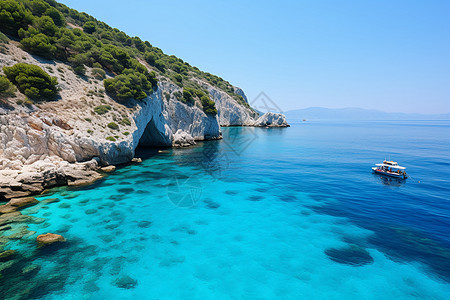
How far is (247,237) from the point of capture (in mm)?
16969

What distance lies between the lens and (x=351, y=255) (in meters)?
14.9

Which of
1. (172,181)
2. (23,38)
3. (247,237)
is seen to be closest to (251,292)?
(247,237)

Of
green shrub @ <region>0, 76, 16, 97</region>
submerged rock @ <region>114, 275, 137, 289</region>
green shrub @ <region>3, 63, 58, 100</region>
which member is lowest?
submerged rock @ <region>114, 275, 137, 289</region>

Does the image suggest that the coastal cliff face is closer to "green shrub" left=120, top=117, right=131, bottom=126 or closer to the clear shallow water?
"green shrub" left=120, top=117, right=131, bottom=126

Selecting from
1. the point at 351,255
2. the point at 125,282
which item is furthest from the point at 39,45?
the point at 351,255

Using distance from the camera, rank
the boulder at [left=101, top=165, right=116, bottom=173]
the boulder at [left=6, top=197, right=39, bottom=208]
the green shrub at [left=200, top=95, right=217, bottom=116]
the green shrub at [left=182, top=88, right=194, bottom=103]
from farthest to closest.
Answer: the green shrub at [left=200, top=95, right=217, bottom=116], the green shrub at [left=182, top=88, right=194, bottom=103], the boulder at [left=101, top=165, right=116, bottom=173], the boulder at [left=6, top=197, right=39, bottom=208]

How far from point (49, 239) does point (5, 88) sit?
69.5 feet

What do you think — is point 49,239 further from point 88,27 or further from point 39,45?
point 88,27

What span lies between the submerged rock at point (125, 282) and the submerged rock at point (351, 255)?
13012mm

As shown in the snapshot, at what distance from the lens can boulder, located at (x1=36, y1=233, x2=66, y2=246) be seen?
14742 millimetres

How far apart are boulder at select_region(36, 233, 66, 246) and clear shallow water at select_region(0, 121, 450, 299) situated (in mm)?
560

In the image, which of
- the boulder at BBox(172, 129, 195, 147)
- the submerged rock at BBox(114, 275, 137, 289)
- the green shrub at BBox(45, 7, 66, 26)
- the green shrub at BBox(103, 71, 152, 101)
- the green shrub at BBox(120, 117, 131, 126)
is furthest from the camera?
the boulder at BBox(172, 129, 195, 147)

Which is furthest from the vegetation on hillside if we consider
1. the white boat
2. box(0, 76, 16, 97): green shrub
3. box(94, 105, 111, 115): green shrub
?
the white boat

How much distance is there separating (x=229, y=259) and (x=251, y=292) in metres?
2.94
